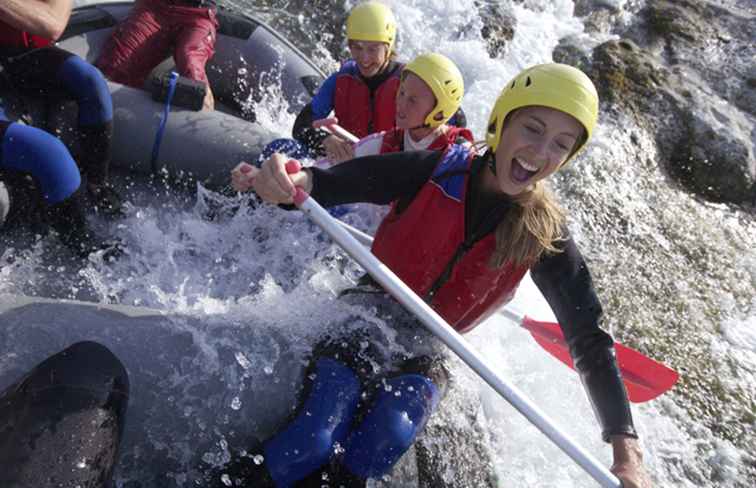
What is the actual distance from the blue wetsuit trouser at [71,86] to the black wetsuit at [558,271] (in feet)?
5.56

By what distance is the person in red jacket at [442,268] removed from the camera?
2250 mm

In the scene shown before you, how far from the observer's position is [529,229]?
235 cm

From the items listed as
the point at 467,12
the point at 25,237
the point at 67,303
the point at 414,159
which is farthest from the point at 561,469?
the point at 467,12

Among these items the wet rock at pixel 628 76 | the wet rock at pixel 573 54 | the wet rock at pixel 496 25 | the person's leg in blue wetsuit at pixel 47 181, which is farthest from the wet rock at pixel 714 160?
the person's leg in blue wetsuit at pixel 47 181

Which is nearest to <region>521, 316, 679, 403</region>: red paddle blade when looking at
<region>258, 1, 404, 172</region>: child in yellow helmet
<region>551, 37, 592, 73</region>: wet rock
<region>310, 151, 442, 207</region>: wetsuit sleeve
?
<region>310, 151, 442, 207</region>: wetsuit sleeve

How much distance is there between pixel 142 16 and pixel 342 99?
1.57m

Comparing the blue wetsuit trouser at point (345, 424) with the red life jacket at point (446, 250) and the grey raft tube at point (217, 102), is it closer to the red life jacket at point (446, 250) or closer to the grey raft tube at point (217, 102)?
the red life jacket at point (446, 250)

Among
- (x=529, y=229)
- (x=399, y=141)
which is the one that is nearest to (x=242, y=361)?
(x=529, y=229)

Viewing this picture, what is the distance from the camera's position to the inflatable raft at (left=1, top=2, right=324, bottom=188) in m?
3.85

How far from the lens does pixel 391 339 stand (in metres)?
2.62

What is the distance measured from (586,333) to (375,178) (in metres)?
0.95

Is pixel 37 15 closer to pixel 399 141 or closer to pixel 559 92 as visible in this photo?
pixel 399 141

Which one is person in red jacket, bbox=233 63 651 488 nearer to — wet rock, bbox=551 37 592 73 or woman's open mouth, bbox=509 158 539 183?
woman's open mouth, bbox=509 158 539 183

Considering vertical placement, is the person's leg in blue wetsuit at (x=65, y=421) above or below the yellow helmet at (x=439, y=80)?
below
